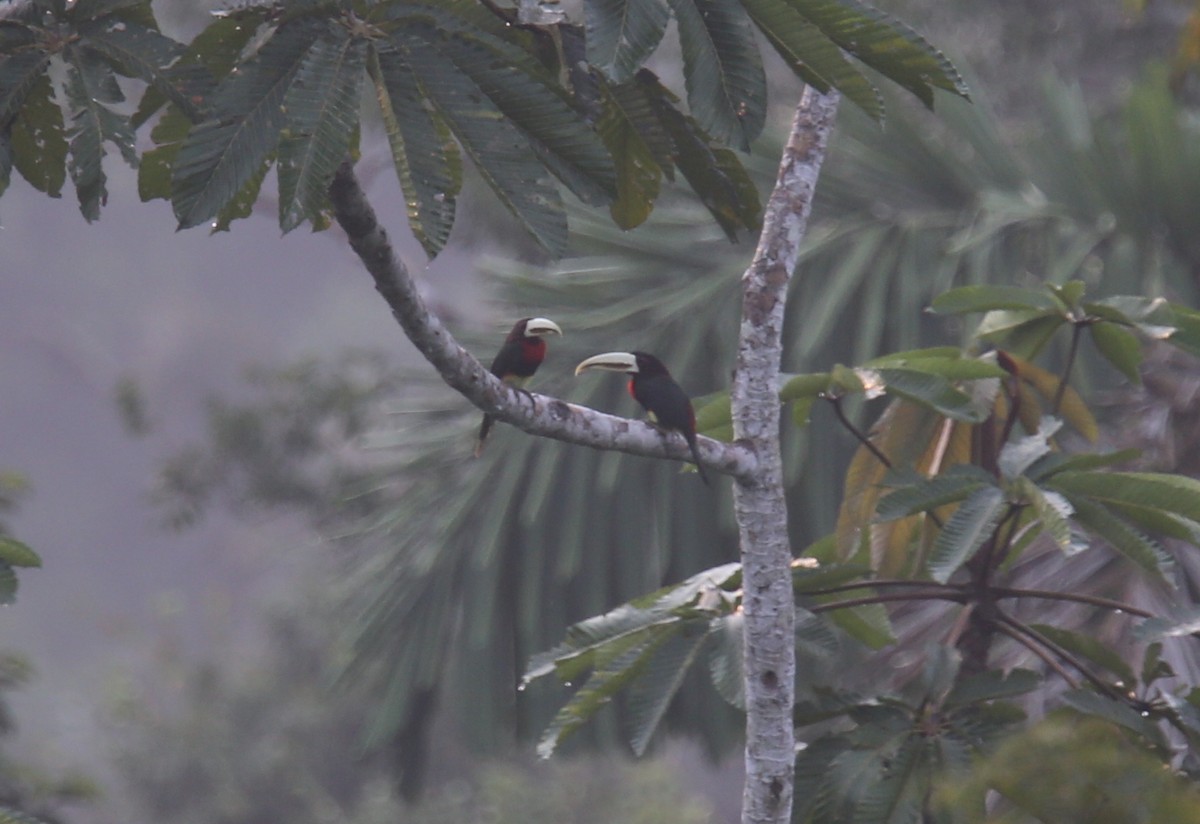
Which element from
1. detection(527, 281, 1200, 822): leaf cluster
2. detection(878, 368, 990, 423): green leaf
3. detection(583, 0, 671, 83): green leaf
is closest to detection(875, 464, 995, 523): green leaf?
detection(527, 281, 1200, 822): leaf cluster

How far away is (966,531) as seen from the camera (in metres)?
2.52

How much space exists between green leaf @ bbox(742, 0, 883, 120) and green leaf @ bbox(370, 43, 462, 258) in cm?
40

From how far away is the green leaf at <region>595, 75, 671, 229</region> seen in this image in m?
2.14

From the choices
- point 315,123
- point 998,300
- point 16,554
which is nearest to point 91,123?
point 315,123

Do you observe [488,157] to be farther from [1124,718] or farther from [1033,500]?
[1124,718]

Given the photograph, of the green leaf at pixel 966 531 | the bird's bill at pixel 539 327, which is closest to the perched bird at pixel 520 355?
the bird's bill at pixel 539 327

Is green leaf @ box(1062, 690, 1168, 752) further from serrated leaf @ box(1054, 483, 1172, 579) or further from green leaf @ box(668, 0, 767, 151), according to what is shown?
green leaf @ box(668, 0, 767, 151)

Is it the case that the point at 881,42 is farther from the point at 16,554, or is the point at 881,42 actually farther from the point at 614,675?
the point at 16,554

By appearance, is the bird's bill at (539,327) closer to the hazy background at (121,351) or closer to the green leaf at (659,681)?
the green leaf at (659,681)

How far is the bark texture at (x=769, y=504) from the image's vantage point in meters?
2.67

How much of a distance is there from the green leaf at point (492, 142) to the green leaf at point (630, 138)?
14.3 inches


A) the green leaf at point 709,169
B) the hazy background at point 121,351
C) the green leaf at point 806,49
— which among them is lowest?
the hazy background at point 121,351

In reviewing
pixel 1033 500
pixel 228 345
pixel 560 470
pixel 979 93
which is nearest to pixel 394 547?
pixel 560 470

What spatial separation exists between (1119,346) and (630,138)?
50.1 inches
